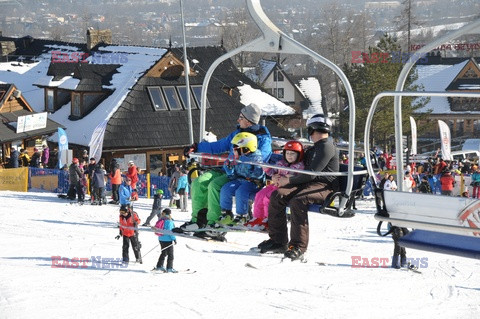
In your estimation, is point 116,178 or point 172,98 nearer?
point 116,178

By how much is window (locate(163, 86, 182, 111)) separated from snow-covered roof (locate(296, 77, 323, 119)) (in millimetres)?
31796

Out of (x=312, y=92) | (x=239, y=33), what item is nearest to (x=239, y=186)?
(x=312, y=92)

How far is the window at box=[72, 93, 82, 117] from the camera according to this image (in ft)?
111

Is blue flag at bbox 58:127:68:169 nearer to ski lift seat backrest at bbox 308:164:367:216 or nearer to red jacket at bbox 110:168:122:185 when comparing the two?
red jacket at bbox 110:168:122:185

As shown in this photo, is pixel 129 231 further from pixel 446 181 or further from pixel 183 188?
pixel 446 181

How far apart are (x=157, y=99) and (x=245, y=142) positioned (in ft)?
82.8

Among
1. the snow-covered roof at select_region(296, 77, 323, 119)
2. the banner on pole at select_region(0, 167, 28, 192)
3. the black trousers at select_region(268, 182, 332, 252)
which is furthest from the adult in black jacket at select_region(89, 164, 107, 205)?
the snow-covered roof at select_region(296, 77, 323, 119)

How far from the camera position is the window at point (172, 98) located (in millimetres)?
34375

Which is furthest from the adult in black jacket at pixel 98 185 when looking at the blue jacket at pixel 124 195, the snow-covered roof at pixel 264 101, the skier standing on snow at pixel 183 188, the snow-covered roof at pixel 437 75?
the snow-covered roof at pixel 437 75

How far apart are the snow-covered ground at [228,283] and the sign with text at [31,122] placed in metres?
12.8

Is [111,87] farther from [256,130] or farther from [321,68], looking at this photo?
[321,68]

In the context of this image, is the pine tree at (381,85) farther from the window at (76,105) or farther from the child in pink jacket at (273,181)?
the child in pink jacket at (273,181)

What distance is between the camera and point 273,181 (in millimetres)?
9570

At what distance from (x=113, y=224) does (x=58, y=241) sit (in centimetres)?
207
